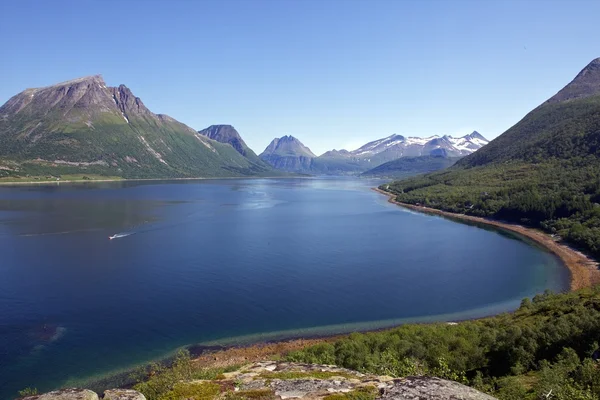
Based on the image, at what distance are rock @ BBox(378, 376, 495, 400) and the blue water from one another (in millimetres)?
31170

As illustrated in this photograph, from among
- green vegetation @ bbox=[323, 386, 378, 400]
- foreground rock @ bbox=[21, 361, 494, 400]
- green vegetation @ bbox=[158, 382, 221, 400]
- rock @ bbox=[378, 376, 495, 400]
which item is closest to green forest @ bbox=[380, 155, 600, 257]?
rock @ bbox=[378, 376, 495, 400]

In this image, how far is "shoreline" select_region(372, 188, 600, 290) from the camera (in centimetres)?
5891

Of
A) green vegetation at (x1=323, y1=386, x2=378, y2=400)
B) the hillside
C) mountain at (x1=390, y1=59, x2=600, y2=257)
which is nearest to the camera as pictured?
green vegetation at (x1=323, y1=386, x2=378, y2=400)

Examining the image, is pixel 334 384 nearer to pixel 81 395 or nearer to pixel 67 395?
pixel 81 395

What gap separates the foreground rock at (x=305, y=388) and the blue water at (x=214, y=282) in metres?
26.0

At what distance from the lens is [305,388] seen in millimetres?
12492

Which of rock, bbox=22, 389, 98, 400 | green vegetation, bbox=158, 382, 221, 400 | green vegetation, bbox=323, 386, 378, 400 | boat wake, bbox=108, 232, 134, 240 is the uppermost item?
rock, bbox=22, 389, 98, 400

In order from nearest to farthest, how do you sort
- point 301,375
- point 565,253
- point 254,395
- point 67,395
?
point 67,395, point 254,395, point 301,375, point 565,253

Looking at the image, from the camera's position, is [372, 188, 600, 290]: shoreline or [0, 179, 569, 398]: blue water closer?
[0, 179, 569, 398]: blue water

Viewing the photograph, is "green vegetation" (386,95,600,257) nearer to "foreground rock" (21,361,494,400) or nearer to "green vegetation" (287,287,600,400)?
"green vegetation" (287,287,600,400)

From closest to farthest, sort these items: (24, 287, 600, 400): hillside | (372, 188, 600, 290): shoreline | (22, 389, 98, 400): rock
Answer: (22, 389, 98, 400): rock → (24, 287, 600, 400): hillside → (372, 188, 600, 290): shoreline

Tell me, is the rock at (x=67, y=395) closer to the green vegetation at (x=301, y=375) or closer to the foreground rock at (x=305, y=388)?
the foreground rock at (x=305, y=388)

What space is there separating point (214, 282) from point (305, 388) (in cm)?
4613

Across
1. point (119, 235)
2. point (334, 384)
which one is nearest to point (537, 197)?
point (119, 235)
